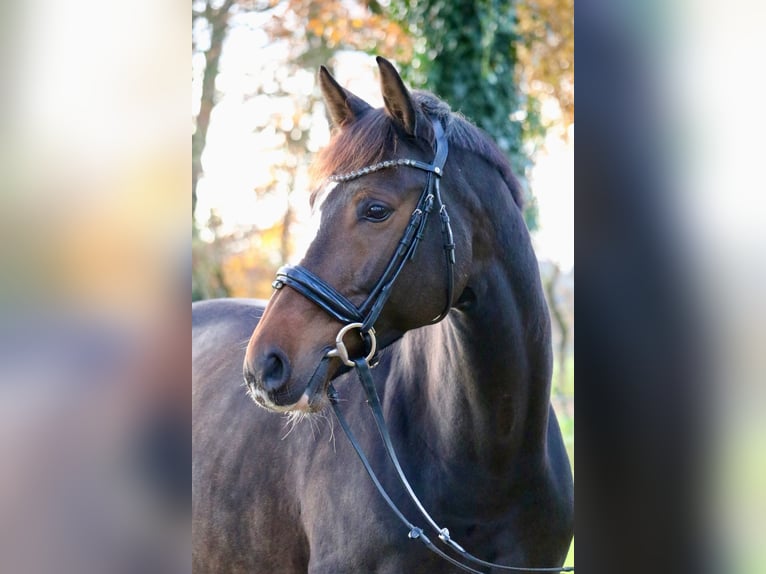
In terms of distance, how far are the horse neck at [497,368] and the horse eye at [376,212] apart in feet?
1.27

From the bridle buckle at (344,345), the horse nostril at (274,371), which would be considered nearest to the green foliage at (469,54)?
the bridle buckle at (344,345)

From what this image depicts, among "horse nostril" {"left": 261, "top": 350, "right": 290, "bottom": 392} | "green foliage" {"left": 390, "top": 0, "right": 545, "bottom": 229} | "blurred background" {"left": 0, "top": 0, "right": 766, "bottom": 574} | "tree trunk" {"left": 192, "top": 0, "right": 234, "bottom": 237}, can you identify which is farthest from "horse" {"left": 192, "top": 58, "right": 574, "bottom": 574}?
"tree trunk" {"left": 192, "top": 0, "right": 234, "bottom": 237}

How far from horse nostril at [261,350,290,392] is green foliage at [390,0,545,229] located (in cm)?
509

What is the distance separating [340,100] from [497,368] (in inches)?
40.6

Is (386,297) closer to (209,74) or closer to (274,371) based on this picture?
(274,371)

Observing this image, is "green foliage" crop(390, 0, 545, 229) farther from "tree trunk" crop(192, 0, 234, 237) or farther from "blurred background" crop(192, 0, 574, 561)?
"tree trunk" crop(192, 0, 234, 237)

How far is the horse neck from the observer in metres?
2.48

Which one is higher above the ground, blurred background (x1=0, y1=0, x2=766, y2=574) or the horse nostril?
blurred background (x1=0, y1=0, x2=766, y2=574)

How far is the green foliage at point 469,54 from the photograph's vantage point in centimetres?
693

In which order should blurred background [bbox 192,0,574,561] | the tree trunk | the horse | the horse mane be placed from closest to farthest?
the horse < the horse mane < blurred background [bbox 192,0,574,561] < the tree trunk

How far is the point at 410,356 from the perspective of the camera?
9.26 ft
